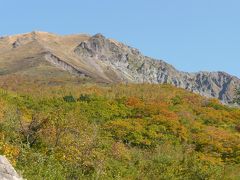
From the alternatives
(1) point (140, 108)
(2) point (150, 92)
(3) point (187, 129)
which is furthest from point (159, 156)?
(2) point (150, 92)

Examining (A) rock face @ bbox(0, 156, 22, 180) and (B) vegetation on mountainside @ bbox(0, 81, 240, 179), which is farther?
(B) vegetation on mountainside @ bbox(0, 81, 240, 179)

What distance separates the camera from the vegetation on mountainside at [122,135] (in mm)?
30125

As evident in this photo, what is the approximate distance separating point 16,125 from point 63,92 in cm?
3179

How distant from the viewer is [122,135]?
4766 centimetres

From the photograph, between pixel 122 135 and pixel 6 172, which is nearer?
pixel 6 172

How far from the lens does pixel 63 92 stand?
68812mm

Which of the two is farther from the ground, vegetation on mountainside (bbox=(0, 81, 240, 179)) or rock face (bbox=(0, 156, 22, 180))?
rock face (bbox=(0, 156, 22, 180))

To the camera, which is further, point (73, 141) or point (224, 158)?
point (224, 158)

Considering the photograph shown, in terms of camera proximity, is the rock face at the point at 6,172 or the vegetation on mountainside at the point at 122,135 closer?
the rock face at the point at 6,172

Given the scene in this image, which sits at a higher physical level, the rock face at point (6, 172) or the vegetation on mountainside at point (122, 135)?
the rock face at point (6, 172)

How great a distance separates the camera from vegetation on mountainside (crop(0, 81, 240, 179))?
30.1m

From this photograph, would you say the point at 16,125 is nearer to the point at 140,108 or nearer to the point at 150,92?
the point at 140,108

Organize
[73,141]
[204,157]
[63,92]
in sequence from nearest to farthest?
[73,141] < [204,157] < [63,92]

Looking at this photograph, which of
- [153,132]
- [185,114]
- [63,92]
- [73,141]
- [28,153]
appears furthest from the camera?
[63,92]
